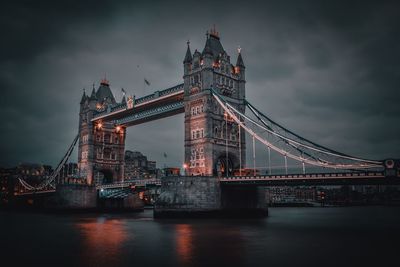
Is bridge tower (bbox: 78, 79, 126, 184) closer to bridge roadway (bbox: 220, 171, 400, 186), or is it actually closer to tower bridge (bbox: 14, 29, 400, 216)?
tower bridge (bbox: 14, 29, 400, 216)

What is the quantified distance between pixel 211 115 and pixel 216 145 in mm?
4338

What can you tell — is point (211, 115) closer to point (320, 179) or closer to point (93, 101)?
point (320, 179)

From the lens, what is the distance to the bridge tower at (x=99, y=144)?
76569 mm

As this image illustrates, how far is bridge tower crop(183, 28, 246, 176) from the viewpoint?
52125 mm

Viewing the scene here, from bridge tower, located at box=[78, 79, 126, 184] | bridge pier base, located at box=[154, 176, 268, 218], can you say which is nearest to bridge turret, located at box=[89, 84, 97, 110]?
bridge tower, located at box=[78, 79, 126, 184]

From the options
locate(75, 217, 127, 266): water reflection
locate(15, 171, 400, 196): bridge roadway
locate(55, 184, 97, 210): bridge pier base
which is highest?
locate(15, 171, 400, 196): bridge roadway

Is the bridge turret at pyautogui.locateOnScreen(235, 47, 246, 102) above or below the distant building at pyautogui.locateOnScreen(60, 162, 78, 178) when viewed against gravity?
above

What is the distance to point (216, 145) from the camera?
172 ft

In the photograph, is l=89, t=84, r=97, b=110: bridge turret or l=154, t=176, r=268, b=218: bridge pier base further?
l=89, t=84, r=97, b=110: bridge turret

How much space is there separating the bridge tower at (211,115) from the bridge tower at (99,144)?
27157 millimetres

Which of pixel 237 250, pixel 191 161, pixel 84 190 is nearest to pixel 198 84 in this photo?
pixel 191 161

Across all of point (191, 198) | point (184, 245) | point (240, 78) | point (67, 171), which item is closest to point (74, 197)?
point (191, 198)

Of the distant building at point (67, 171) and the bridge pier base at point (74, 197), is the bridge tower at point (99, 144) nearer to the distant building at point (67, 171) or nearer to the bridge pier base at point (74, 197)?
the distant building at point (67, 171)

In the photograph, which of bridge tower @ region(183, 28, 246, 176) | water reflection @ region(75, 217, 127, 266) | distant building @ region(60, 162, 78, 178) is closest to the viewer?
water reflection @ region(75, 217, 127, 266)
